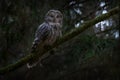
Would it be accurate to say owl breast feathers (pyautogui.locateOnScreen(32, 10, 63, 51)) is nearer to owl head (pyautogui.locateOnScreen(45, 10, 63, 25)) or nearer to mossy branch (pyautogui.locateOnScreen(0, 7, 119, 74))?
owl head (pyautogui.locateOnScreen(45, 10, 63, 25))

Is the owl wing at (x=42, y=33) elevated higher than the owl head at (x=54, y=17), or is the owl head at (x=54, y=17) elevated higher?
the owl head at (x=54, y=17)

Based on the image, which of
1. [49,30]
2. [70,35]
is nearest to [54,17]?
[49,30]

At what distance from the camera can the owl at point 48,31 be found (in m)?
3.32

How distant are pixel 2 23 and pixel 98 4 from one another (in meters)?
1.18

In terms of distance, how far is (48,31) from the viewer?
3455mm

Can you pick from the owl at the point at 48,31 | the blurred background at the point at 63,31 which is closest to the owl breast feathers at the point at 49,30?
the owl at the point at 48,31

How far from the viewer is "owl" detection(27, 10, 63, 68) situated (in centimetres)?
332

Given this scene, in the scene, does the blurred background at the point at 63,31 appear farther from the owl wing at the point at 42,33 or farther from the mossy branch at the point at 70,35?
the owl wing at the point at 42,33

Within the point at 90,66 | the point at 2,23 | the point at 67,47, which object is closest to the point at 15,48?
the point at 2,23

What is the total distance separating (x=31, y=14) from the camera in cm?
369

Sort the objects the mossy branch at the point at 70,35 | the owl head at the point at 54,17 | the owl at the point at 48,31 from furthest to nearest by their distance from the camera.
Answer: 1. the owl head at the point at 54,17
2. the owl at the point at 48,31
3. the mossy branch at the point at 70,35

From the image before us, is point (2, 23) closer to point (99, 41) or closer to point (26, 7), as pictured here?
point (26, 7)

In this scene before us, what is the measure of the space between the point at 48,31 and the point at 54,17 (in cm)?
21

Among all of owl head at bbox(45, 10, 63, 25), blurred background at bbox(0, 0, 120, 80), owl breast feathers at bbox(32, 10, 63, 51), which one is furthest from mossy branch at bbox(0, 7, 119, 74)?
owl head at bbox(45, 10, 63, 25)
